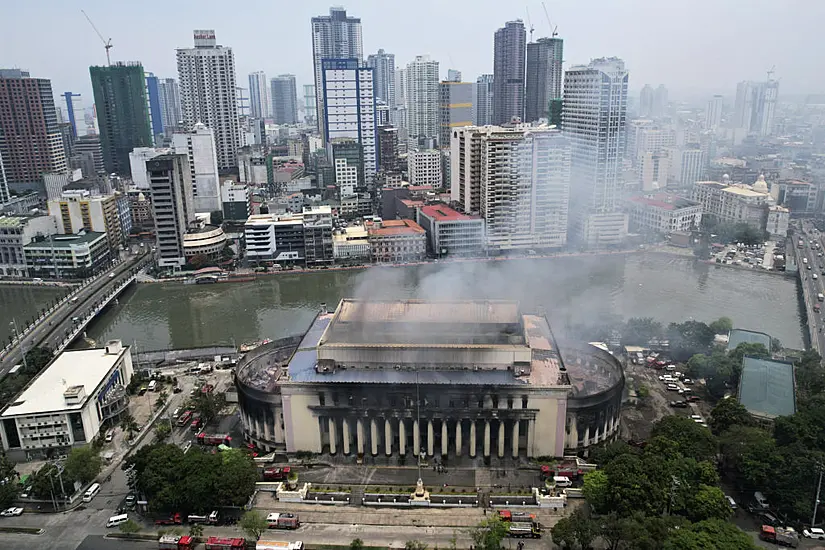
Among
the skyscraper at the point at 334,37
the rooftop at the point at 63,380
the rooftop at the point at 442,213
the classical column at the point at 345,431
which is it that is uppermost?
the skyscraper at the point at 334,37

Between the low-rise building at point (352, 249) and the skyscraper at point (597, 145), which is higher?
the skyscraper at point (597, 145)

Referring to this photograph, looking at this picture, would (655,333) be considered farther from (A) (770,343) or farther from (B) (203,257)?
(B) (203,257)

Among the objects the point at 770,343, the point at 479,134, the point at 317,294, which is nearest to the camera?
the point at 770,343

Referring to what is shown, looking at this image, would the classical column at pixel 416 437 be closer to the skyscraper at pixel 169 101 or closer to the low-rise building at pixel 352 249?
the low-rise building at pixel 352 249

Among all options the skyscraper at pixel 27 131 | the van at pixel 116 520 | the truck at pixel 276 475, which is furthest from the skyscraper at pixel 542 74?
the van at pixel 116 520

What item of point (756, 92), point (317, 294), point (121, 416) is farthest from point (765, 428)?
point (756, 92)

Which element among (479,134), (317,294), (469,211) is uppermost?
(479,134)
